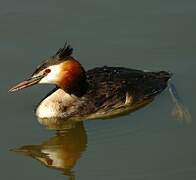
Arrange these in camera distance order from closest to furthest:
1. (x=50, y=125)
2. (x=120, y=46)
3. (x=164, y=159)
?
(x=164, y=159)
(x=50, y=125)
(x=120, y=46)

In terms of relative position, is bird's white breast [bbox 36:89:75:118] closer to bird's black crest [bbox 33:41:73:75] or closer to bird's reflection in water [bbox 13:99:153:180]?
bird's reflection in water [bbox 13:99:153:180]

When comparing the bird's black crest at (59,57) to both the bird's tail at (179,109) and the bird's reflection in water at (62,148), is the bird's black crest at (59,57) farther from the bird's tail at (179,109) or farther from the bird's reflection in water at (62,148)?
the bird's tail at (179,109)

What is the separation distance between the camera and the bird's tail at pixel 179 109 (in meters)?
9.08

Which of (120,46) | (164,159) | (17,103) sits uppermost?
(120,46)

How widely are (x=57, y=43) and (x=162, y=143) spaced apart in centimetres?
263

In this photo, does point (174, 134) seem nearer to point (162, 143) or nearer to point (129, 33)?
point (162, 143)

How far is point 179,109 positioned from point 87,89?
3.92ft

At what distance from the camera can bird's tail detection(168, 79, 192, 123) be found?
29.8 ft

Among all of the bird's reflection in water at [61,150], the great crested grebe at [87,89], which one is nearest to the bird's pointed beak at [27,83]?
the great crested grebe at [87,89]

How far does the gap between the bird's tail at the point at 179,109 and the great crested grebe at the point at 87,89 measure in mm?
284

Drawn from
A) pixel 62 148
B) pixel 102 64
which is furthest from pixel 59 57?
pixel 102 64

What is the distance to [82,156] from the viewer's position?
849 cm

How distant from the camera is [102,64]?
10.1 m

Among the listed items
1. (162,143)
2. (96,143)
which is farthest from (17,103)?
(162,143)
